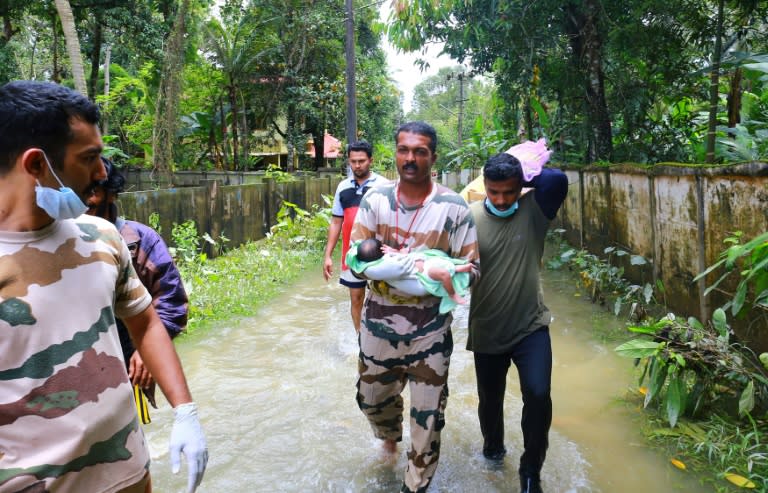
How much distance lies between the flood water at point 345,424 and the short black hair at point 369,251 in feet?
4.85

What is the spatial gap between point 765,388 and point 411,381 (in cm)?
225

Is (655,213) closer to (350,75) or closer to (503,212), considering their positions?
(503,212)

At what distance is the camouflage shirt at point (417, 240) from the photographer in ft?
10.7

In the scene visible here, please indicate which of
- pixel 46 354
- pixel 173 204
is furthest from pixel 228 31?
pixel 46 354

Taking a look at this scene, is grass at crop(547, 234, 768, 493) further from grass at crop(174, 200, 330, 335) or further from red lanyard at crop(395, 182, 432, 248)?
grass at crop(174, 200, 330, 335)

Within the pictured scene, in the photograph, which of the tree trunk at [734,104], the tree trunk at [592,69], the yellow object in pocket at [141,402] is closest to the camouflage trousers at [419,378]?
the yellow object in pocket at [141,402]

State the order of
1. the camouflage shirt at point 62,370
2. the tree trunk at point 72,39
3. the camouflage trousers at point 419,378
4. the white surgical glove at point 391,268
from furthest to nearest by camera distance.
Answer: the tree trunk at point 72,39 → the camouflage trousers at point 419,378 → the white surgical glove at point 391,268 → the camouflage shirt at point 62,370

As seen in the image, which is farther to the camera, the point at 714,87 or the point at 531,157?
the point at 714,87

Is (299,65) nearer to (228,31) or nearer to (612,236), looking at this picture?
(228,31)

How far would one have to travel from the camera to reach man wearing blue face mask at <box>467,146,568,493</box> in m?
3.36

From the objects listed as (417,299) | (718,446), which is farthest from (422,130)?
(718,446)

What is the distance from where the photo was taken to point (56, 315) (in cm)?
168

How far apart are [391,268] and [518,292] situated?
817 millimetres

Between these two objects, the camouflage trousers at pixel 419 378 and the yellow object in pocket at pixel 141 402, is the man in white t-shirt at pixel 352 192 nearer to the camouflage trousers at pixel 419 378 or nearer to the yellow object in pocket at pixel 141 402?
the camouflage trousers at pixel 419 378
